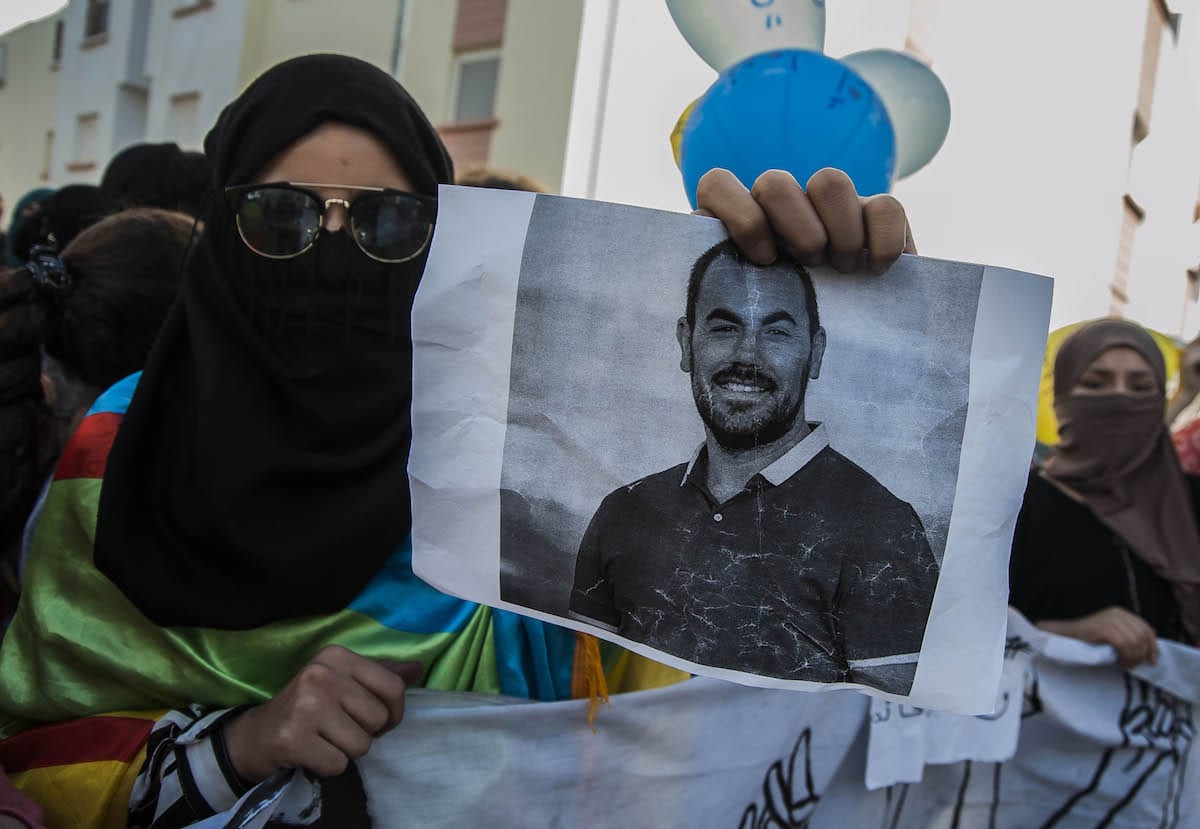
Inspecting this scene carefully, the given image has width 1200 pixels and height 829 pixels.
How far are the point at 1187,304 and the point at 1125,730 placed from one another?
454 centimetres

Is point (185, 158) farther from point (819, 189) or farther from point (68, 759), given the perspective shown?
point (819, 189)

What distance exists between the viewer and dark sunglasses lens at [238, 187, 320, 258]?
1.21 meters

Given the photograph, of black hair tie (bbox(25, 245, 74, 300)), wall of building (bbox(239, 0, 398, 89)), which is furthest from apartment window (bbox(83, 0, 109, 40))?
black hair tie (bbox(25, 245, 74, 300))

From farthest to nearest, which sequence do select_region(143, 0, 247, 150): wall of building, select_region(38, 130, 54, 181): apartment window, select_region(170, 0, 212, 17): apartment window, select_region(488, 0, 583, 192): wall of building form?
select_region(38, 130, 54, 181): apartment window, select_region(170, 0, 212, 17): apartment window, select_region(143, 0, 247, 150): wall of building, select_region(488, 0, 583, 192): wall of building

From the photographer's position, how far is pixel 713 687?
1255 mm

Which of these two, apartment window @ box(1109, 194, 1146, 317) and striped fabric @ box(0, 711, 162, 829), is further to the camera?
apartment window @ box(1109, 194, 1146, 317)

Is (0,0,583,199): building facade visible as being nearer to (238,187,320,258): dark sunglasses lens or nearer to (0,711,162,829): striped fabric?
(238,187,320,258): dark sunglasses lens

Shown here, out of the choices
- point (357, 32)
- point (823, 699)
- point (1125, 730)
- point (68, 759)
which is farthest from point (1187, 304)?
point (357, 32)

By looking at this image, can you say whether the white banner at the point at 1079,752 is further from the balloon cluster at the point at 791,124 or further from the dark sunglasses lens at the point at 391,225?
the dark sunglasses lens at the point at 391,225

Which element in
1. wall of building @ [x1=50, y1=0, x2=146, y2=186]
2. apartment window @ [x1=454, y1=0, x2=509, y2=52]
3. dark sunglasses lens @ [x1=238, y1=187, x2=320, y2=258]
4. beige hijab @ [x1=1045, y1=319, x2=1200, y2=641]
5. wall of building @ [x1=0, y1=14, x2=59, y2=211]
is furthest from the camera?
wall of building @ [x1=0, y1=14, x2=59, y2=211]

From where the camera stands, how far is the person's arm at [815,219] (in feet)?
2.62

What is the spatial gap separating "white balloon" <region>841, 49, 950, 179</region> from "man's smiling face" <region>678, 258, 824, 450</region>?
97cm

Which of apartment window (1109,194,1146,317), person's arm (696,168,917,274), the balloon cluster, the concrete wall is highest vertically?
the concrete wall

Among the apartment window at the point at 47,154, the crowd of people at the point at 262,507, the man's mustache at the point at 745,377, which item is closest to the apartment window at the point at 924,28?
the crowd of people at the point at 262,507
